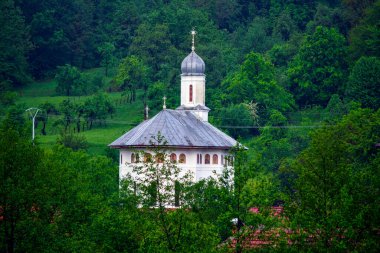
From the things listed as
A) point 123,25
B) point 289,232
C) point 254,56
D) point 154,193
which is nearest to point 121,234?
point 154,193

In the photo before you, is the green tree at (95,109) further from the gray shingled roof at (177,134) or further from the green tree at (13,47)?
the gray shingled roof at (177,134)

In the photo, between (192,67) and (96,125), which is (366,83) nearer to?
(96,125)

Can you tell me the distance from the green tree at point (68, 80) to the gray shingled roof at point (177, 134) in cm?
4026

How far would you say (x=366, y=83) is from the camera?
388 feet

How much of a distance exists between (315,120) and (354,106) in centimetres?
816

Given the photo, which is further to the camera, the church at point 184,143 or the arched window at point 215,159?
the arched window at point 215,159

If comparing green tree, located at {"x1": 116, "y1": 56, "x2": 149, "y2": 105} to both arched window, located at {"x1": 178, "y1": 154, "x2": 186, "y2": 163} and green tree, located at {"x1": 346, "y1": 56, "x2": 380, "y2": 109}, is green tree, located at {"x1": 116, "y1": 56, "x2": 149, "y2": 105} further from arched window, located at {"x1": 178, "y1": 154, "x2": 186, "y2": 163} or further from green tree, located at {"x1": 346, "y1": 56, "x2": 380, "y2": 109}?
arched window, located at {"x1": 178, "y1": 154, "x2": 186, "y2": 163}

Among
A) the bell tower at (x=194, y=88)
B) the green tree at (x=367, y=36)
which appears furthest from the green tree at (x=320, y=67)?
the bell tower at (x=194, y=88)

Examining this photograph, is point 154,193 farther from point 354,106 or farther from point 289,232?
point 354,106

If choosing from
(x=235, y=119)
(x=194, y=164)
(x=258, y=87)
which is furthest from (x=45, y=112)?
(x=194, y=164)

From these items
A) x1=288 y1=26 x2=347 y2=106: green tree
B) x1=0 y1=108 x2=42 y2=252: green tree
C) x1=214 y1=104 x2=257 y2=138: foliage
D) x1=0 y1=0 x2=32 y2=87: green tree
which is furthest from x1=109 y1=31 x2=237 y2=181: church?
x1=0 y1=0 x2=32 y2=87: green tree

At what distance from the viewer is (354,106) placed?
4508 inches

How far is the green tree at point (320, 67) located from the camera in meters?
128

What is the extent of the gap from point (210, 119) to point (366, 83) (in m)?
12.8
